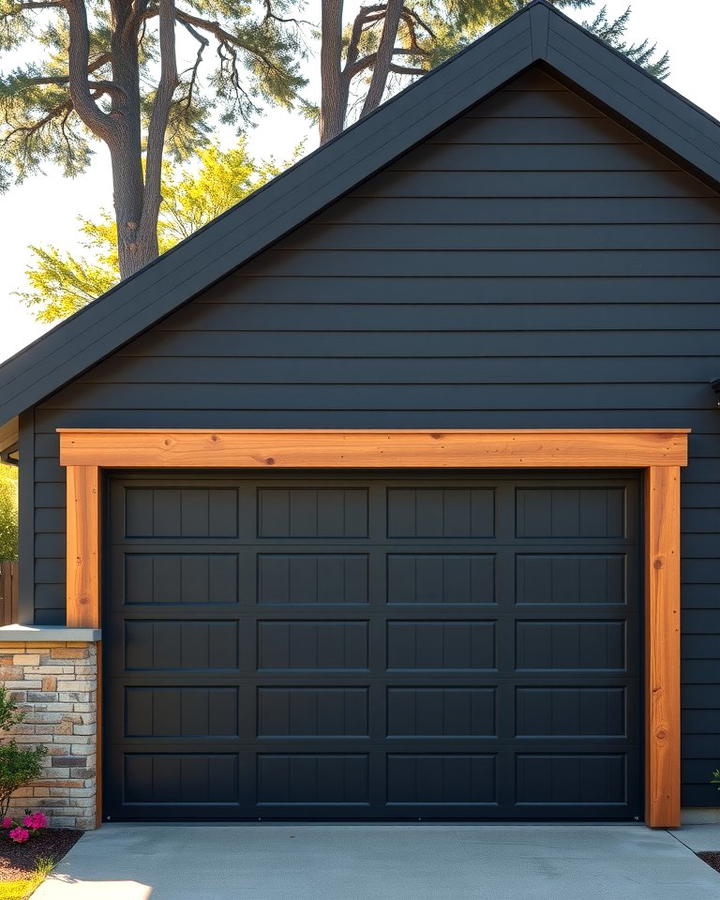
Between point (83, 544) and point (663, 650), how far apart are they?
382 cm

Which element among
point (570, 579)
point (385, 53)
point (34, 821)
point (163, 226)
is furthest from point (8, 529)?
point (570, 579)

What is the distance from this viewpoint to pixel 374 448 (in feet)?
22.0

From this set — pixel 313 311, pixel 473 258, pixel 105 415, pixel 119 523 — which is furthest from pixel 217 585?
pixel 473 258

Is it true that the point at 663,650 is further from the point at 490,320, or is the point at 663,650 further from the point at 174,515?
the point at 174,515

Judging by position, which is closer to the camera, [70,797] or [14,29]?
[70,797]

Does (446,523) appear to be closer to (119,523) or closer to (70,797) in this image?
(119,523)

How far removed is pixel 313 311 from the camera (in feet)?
22.5

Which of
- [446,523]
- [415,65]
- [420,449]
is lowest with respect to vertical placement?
[446,523]

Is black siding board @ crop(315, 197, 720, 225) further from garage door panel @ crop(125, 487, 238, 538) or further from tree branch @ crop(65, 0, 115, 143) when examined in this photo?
tree branch @ crop(65, 0, 115, 143)

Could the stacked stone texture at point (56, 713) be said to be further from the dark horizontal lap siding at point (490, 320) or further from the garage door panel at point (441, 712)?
the garage door panel at point (441, 712)

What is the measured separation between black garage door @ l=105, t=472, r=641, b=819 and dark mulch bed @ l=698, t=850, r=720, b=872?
29.1 inches

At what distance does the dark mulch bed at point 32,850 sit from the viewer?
5722 millimetres

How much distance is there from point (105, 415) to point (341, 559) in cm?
184

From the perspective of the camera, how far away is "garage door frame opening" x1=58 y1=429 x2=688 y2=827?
21.7 ft
